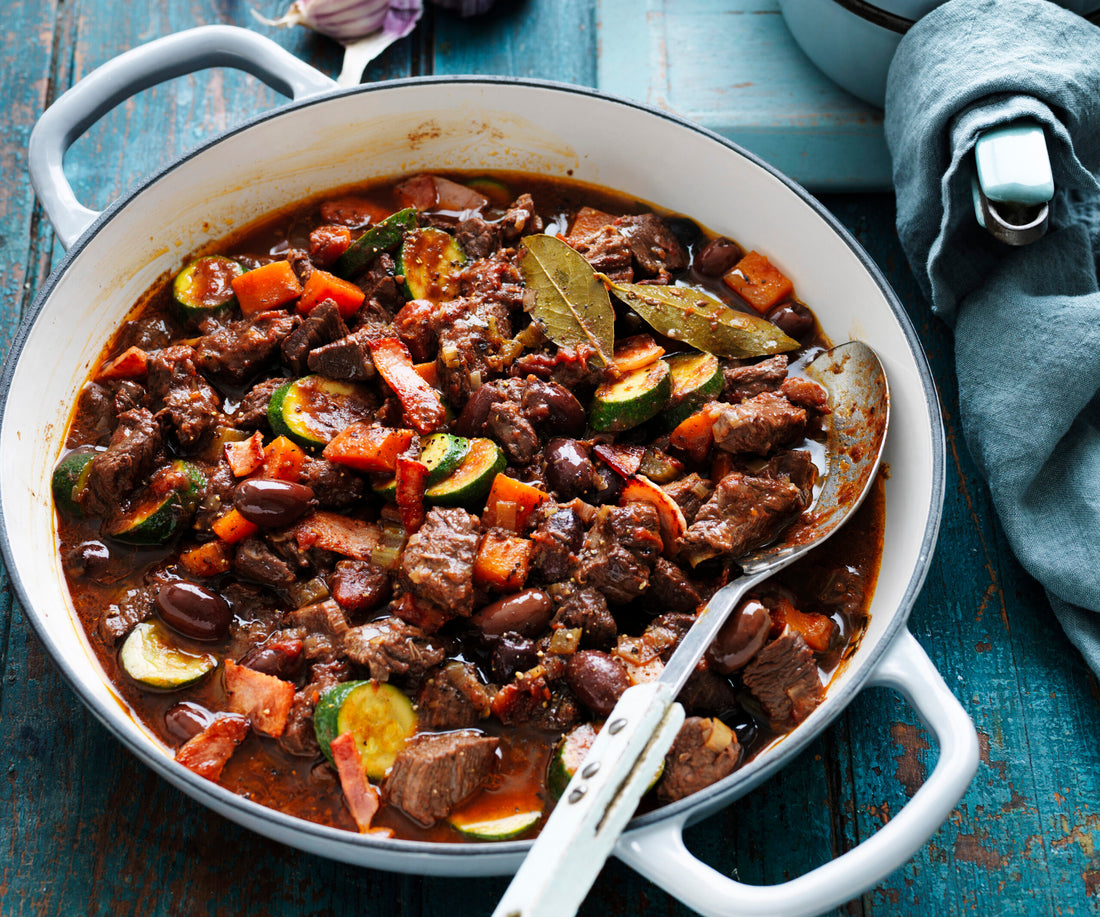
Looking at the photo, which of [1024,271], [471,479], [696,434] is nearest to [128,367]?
[471,479]

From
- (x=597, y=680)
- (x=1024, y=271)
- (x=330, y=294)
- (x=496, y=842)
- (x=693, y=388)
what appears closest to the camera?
(x=496, y=842)

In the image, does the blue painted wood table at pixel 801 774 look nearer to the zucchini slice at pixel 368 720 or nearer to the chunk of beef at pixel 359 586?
the zucchini slice at pixel 368 720

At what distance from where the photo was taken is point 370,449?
299 cm

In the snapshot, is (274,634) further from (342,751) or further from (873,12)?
(873,12)

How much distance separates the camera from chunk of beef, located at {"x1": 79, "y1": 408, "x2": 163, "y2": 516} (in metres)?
2.95

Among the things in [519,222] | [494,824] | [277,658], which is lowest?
[494,824]

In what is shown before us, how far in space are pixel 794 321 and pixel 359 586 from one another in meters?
1.61

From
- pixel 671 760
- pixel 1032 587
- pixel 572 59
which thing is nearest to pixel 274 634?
pixel 671 760

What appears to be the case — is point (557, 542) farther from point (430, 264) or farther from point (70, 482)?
point (70, 482)

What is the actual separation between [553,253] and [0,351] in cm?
188

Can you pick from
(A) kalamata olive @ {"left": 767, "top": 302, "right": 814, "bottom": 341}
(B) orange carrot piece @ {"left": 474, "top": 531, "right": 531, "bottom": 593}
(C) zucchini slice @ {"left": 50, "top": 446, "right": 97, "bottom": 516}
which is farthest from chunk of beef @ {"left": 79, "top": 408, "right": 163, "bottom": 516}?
(A) kalamata olive @ {"left": 767, "top": 302, "right": 814, "bottom": 341}

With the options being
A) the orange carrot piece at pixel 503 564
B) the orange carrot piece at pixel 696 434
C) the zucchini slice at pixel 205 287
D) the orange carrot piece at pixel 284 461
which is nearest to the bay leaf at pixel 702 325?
the orange carrot piece at pixel 696 434

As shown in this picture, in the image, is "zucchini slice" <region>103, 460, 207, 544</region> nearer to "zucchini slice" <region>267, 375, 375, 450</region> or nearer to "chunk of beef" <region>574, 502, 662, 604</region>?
"zucchini slice" <region>267, 375, 375, 450</region>

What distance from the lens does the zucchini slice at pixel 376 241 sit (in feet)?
11.2
